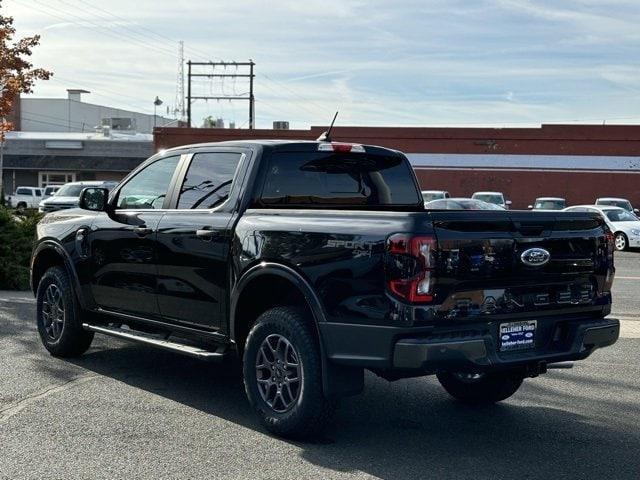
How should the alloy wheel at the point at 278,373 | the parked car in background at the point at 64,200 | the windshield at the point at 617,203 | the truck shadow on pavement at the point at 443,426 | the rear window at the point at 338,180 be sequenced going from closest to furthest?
the truck shadow on pavement at the point at 443,426 < the alloy wheel at the point at 278,373 < the rear window at the point at 338,180 < the parked car in background at the point at 64,200 < the windshield at the point at 617,203

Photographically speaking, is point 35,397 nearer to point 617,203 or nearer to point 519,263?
point 519,263

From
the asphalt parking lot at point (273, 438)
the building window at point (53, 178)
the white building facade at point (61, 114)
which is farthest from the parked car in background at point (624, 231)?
the white building facade at point (61, 114)

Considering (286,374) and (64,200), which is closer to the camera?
(286,374)

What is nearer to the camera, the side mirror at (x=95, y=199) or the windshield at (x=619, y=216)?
the side mirror at (x=95, y=199)

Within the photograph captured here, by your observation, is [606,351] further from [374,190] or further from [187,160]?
[187,160]

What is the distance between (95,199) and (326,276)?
301 centimetres

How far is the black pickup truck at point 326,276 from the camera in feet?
16.5

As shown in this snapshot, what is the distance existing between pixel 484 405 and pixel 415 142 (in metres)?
41.8

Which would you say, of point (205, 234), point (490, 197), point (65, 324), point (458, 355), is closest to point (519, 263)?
point (458, 355)

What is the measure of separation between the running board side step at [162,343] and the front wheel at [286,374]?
1.38ft

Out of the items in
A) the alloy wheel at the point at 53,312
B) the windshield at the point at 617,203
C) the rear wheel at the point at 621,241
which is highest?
the alloy wheel at the point at 53,312

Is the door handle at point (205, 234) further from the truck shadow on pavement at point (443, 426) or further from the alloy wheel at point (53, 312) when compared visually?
the alloy wheel at point (53, 312)

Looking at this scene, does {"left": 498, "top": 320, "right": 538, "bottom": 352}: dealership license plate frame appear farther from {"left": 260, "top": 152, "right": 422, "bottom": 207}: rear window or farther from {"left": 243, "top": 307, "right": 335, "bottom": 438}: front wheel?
{"left": 260, "top": 152, "right": 422, "bottom": 207}: rear window

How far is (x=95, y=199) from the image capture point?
7539mm
